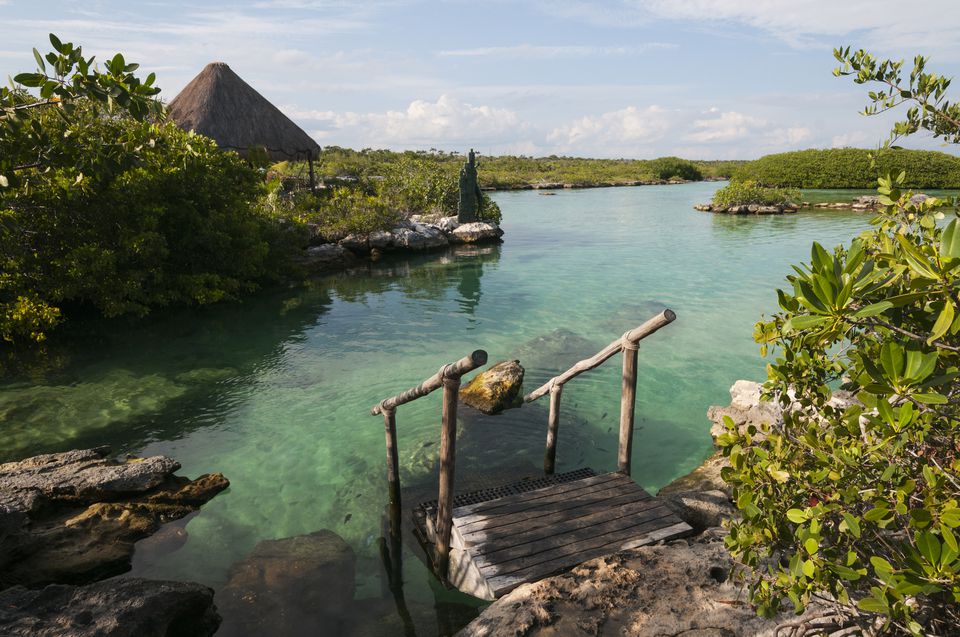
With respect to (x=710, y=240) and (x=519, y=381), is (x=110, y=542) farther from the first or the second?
(x=710, y=240)

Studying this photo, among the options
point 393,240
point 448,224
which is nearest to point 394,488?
point 393,240

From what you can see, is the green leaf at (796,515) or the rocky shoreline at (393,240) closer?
the green leaf at (796,515)

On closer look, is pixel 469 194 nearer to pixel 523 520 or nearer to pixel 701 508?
pixel 701 508

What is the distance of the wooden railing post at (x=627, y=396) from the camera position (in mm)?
5651

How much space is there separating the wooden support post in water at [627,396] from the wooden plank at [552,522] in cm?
59

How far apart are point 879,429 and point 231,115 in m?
28.0

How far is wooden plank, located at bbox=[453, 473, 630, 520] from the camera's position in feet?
16.8

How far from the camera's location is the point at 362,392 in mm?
10055

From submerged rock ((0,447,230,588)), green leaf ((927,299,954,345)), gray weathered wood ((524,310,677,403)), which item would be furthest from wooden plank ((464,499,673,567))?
submerged rock ((0,447,230,588))

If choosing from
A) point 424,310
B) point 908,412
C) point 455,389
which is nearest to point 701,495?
point 455,389

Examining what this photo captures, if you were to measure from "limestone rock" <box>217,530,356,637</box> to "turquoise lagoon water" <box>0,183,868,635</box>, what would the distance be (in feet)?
0.52

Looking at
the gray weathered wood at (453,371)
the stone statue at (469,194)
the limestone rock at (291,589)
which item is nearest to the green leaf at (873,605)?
the gray weathered wood at (453,371)

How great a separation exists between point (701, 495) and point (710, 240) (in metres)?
24.7

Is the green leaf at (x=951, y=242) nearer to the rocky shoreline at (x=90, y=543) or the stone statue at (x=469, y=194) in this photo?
the rocky shoreline at (x=90, y=543)
